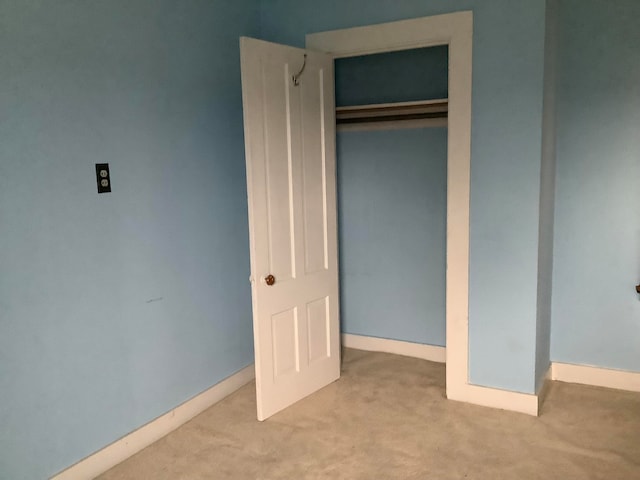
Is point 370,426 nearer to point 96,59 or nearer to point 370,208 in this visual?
point 370,208

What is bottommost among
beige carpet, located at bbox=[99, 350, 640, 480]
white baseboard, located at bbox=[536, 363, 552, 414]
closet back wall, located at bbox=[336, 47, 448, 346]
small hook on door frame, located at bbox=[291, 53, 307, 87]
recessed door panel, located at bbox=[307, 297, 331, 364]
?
beige carpet, located at bbox=[99, 350, 640, 480]

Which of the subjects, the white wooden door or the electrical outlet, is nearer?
the electrical outlet

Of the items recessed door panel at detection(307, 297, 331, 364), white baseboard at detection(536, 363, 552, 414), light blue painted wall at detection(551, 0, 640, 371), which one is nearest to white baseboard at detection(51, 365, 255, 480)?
recessed door panel at detection(307, 297, 331, 364)

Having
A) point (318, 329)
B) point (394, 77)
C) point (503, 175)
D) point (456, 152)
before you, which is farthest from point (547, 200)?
point (318, 329)

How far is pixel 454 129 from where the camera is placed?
3057 millimetres

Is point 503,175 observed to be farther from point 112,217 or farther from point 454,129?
point 112,217

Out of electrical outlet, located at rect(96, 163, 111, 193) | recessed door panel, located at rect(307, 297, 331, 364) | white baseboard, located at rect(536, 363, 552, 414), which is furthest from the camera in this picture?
recessed door panel, located at rect(307, 297, 331, 364)

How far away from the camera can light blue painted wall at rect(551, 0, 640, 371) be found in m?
3.21

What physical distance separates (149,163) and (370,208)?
1830 millimetres

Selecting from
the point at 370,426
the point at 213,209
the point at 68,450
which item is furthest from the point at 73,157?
the point at 370,426

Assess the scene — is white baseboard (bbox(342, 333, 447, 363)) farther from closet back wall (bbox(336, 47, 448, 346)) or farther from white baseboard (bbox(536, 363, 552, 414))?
white baseboard (bbox(536, 363, 552, 414))

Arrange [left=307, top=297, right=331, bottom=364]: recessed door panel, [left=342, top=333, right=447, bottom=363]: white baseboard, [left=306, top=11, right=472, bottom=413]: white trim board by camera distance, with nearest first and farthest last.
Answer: [left=306, top=11, right=472, bottom=413]: white trim board → [left=307, top=297, right=331, bottom=364]: recessed door panel → [left=342, top=333, right=447, bottom=363]: white baseboard

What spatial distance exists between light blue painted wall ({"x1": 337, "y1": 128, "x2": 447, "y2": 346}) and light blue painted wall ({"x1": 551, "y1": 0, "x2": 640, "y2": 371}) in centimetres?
80

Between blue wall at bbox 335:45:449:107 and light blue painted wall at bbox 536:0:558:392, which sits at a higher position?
blue wall at bbox 335:45:449:107
